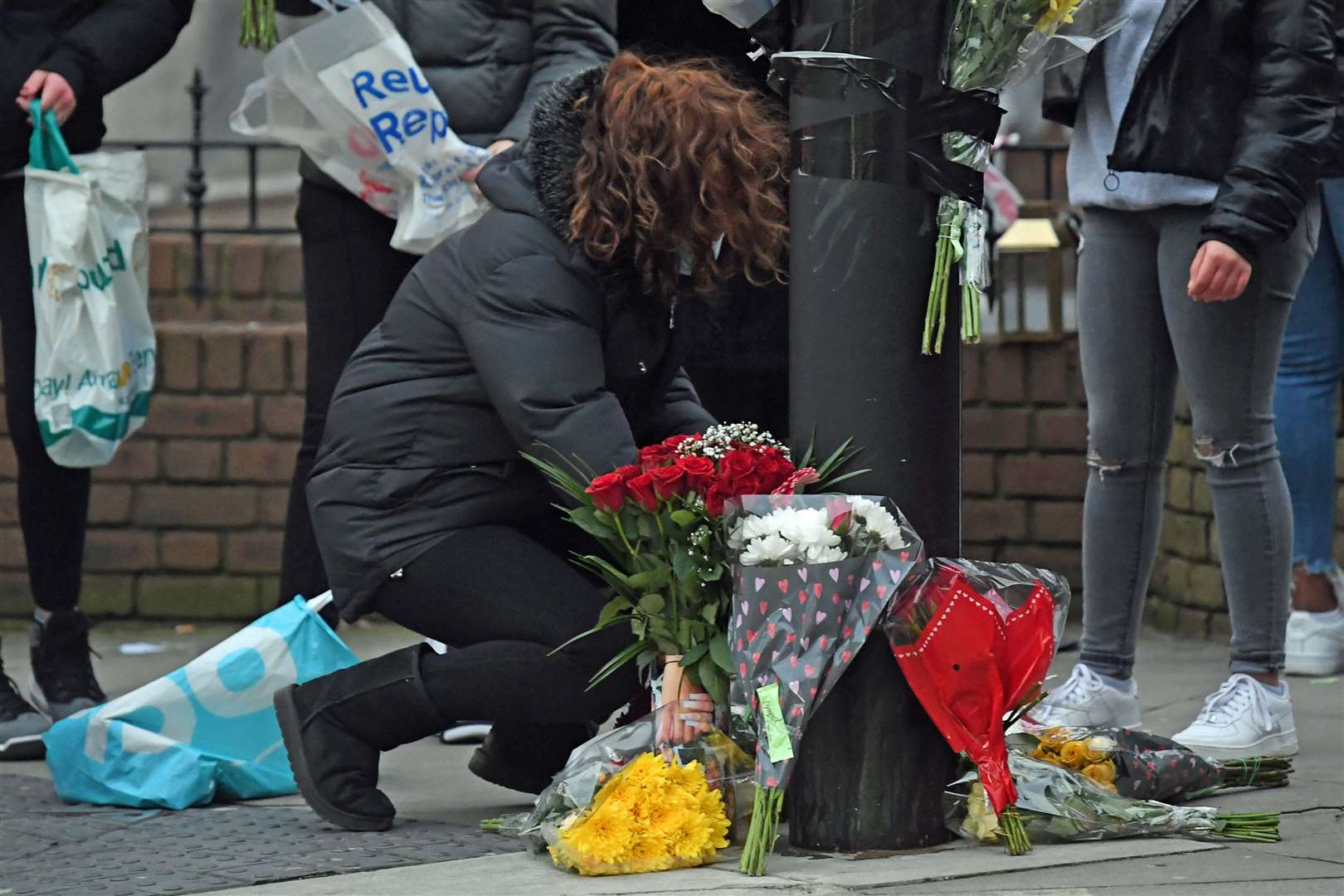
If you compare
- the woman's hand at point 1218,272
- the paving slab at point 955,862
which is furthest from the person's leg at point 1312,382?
the paving slab at point 955,862

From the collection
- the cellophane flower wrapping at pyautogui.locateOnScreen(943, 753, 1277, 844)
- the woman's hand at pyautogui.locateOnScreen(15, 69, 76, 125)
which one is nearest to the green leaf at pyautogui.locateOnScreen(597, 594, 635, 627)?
the cellophane flower wrapping at pyautogui.locateOnScreen(943, 753, 1277, 844)

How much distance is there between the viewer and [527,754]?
12.0 ft

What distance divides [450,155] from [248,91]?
501 mm

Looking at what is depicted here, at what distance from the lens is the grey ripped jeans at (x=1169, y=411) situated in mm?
3869

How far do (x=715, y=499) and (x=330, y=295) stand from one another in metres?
1.60

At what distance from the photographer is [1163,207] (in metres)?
3.90

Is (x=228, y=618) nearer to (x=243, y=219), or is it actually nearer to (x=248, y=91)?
(x=248, y=91)

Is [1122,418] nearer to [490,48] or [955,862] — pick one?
[955,862]

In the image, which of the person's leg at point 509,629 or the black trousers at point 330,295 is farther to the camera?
the black trousers at point 330,295

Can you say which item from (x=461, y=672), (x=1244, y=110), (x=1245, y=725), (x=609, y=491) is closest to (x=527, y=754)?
(x=461, y=672)

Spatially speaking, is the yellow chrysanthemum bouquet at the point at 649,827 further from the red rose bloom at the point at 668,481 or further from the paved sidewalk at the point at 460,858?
the red rose bloom at the point at 668,481

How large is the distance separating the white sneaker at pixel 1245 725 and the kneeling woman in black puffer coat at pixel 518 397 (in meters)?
1.18

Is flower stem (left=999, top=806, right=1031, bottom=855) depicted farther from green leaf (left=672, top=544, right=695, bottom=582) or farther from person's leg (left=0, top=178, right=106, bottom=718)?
person's leg (left=0, top=178, right=106, bottom=718)

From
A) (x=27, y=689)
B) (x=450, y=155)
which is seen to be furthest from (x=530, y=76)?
(x=27, y=689)
